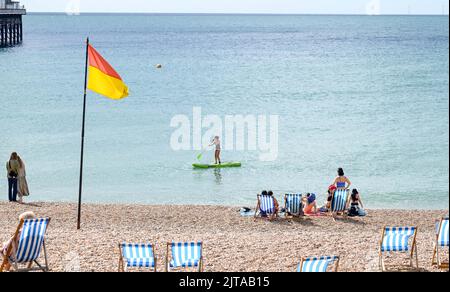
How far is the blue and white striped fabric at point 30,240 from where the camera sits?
31.6 ft

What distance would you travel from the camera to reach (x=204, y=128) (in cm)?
3462

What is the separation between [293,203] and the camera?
1423 cm

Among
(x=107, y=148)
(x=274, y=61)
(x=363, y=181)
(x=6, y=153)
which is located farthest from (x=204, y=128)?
(x=274, y=61)

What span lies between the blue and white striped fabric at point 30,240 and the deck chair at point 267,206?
5133 millimetres

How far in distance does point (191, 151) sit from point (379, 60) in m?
51.3

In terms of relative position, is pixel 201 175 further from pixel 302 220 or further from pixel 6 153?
pixel 302 220

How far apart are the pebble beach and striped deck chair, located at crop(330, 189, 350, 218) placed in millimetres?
192

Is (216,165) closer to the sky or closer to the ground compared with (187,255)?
closer to the sky

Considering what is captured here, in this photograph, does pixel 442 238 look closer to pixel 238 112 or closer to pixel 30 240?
pixel 30 240

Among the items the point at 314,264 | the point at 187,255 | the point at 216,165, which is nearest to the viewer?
the point at 314,264

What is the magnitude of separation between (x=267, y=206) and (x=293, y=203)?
0.47 metres

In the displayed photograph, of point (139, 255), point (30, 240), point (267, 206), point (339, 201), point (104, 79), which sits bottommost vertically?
point (139, 255)

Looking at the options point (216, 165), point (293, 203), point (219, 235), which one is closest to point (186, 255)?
point (219, 235)

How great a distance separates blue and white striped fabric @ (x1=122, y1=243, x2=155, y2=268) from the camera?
9336 mm
